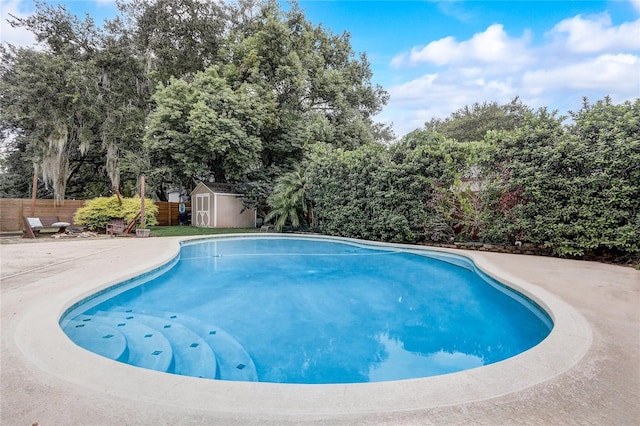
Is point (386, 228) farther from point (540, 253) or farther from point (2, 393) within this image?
point (2, 393)

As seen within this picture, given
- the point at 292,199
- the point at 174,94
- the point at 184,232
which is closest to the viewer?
the point at 292,199

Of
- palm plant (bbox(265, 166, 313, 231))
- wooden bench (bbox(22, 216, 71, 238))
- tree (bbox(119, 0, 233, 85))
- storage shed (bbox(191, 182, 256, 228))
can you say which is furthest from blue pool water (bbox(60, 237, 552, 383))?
tree (bbox(119, 0, 233, 85))

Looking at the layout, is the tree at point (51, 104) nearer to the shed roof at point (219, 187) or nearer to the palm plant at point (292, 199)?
the shed roof at point (219, 187)

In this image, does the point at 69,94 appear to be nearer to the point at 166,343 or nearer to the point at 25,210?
the point at 25,210

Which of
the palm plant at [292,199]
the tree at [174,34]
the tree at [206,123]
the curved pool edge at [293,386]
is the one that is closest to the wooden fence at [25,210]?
the tree at [206,123]

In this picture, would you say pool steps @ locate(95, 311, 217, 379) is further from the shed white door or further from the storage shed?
the shed white door

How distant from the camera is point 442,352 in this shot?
3.46m

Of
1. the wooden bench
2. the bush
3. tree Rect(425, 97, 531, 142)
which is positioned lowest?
the wooden bench

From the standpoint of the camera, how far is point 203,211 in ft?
54.1

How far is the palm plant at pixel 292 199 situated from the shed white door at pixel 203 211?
14.6 feet

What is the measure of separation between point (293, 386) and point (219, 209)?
14791 millimetres

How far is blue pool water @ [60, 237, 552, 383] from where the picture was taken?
3115 millimetres

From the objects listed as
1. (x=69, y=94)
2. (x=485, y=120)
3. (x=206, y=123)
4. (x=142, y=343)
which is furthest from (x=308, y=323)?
(x=485, y=120)

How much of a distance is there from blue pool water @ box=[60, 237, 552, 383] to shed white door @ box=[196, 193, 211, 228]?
30.2 ft
